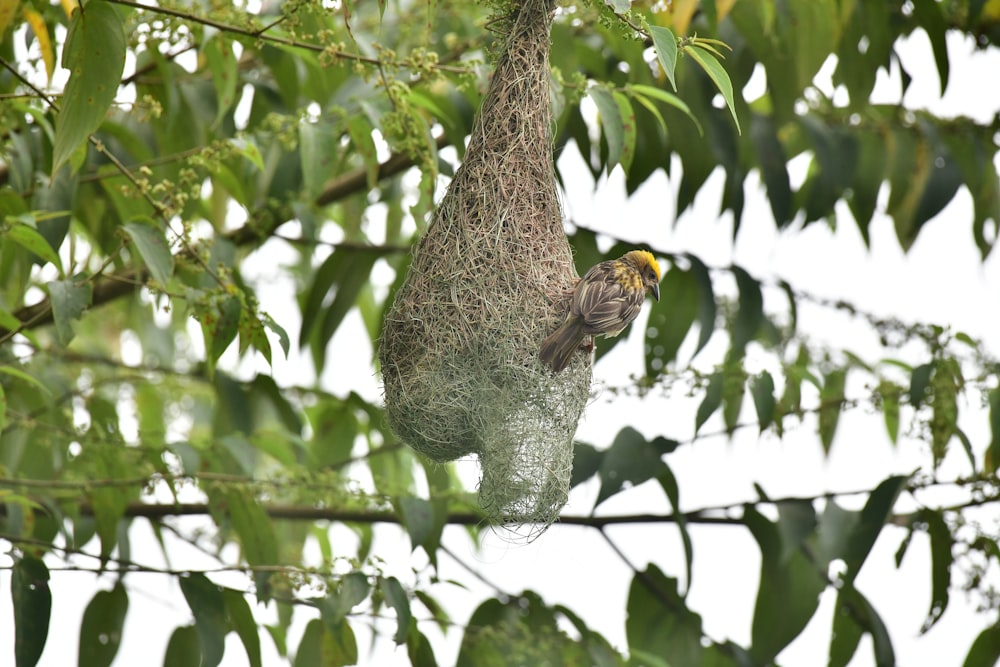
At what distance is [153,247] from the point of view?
8.75ft

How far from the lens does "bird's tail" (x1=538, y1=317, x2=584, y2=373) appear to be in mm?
2611

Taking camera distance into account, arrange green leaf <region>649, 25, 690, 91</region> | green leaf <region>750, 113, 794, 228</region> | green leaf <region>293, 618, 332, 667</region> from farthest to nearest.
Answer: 1. green leaf <region>750, 113, 794, 228</region>
2. green leaf <region>293, 618, 332, 667</region>
3. green leaf <region>649, 25, 690, 91</region>

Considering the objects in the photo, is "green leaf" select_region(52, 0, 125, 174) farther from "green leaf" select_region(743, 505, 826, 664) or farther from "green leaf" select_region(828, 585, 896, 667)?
"green leaf" select_region(828, 585, 896, 667)

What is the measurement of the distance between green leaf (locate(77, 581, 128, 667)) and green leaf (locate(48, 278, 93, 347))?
139 centimetres

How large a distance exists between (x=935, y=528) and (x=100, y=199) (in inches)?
117

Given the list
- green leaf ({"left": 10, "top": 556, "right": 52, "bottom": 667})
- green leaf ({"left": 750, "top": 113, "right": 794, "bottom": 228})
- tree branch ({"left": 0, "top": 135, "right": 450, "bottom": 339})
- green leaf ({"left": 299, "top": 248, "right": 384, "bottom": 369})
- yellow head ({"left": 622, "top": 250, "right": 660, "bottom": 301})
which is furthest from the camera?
green leaf ({"left": 299, "top": 248, "right": 384, "bottom": 369})

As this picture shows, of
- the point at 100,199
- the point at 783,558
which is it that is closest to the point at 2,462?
the point at 100,199

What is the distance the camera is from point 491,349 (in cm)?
268

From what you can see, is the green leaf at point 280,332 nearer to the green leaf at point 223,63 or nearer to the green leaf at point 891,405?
the green leaf at point 223,63

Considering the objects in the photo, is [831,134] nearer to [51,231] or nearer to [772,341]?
[772,341]

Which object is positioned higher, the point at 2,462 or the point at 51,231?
the point at 51,231

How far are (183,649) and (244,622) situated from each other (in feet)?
1.19

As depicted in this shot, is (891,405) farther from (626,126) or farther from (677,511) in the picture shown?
(626,126)

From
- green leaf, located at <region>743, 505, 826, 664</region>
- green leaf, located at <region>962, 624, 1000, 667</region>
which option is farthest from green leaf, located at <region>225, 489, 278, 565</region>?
green leaf, located at <region>962, 624, 1000, 667</region>
